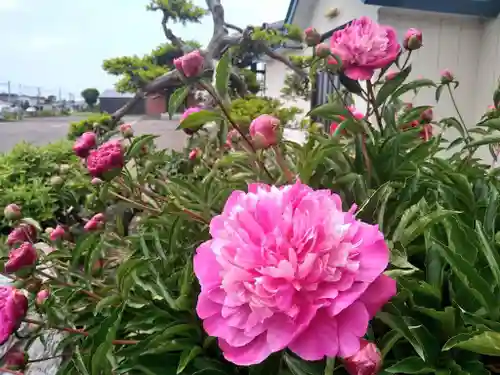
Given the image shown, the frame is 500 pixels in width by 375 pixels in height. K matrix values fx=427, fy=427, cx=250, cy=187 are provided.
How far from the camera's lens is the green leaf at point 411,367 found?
33 centimetres

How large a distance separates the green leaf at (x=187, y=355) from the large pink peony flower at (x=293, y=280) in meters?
0.10

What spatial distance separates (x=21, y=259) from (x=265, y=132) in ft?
1.12

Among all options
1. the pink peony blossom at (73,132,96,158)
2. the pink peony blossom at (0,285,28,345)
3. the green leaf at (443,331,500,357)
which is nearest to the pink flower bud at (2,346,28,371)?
the pink peony blossom at (0,285,28,345)

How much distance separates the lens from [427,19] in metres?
2.58

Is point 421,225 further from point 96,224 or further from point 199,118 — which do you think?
point 96,224

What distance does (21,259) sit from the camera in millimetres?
532

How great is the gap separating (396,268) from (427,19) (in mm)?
2621

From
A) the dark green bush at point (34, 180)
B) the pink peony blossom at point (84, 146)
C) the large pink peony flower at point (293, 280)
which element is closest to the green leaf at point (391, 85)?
the large pink peony flower at point (293, 280)

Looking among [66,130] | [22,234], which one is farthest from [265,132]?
[66,130]

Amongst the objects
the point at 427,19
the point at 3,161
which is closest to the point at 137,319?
the point at 3,161

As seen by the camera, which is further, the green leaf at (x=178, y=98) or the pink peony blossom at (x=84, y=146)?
the pink peony blossom at (x=84, y=146)

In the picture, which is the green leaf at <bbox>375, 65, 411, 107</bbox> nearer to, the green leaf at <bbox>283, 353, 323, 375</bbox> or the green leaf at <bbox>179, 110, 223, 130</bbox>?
the green leaf at <bbox>179, 110, 223, 130</bbox>

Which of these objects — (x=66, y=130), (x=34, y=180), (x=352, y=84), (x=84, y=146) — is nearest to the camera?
(x=352, y=84)

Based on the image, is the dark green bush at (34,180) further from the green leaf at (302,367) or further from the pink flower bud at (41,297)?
the green leaf at (302,367)
